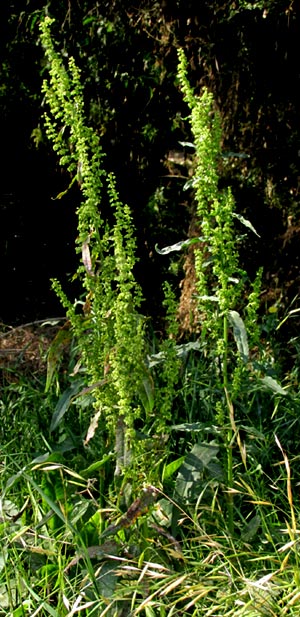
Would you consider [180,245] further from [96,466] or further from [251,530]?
[251,530]

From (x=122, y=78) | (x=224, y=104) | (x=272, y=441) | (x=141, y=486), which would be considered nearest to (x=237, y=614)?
(x=141, y=486)

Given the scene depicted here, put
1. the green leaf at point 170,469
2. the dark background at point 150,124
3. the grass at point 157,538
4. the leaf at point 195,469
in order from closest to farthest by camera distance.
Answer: the grass at point 157,538 < the leaf at point 195,469 < the green leaf at point 170,469 < the dark background at point 150,124

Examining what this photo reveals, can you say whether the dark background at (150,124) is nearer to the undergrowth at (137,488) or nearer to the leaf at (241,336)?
the undergrowth at (137,488)

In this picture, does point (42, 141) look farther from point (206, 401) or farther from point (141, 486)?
point (141, 486)

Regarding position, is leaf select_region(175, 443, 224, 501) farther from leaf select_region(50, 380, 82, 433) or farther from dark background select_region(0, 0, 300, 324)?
dark background select_region(0, 0, 300, 324)

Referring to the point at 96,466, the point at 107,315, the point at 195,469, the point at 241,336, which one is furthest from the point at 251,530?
the point at 107,315

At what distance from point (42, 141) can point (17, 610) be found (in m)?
3.62

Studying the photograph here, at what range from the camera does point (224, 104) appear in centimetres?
462

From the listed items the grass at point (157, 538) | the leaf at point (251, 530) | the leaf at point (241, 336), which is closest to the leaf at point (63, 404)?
the grass at point (157, 538)

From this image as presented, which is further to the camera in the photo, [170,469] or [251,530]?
[170,469]

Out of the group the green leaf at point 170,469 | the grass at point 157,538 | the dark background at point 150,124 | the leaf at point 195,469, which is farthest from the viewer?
the dark background at point 150,124

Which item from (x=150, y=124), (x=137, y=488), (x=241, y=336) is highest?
(x=150, y=124)

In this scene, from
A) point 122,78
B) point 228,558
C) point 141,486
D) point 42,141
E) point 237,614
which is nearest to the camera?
point 237,614

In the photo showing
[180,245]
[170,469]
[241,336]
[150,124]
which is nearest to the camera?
[241,336]
